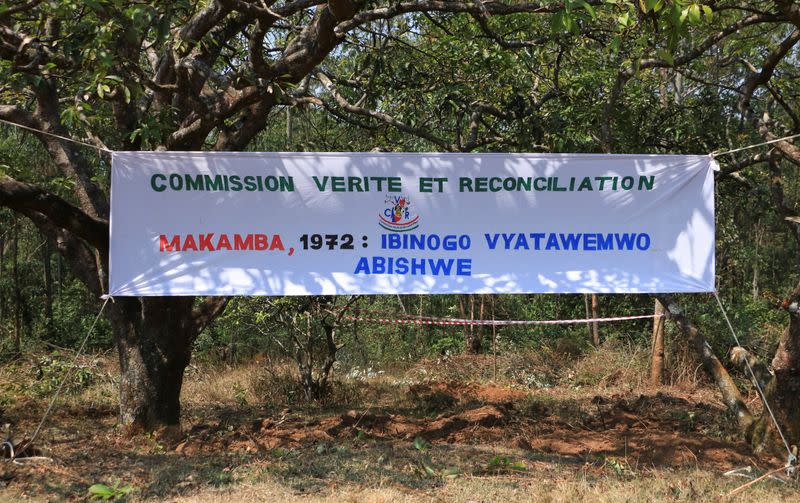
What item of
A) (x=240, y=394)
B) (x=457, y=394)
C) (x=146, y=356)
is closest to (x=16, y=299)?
(x=240, y=394)

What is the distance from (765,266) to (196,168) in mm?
15748

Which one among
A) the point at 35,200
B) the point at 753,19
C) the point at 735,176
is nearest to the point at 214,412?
the point at 35,200

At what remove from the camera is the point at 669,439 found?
277 inches

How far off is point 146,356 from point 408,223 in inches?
122

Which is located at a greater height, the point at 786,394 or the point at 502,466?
the point at 786,394

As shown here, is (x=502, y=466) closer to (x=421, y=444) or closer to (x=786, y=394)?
(x=421, y=444)

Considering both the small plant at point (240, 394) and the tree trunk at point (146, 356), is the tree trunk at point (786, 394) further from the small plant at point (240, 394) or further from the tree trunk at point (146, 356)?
the small plant at point (240, 394)

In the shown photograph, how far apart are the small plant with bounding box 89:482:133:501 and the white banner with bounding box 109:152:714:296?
58.1 inches

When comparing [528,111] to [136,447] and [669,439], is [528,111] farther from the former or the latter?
[136,447]

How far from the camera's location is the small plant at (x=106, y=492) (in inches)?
198

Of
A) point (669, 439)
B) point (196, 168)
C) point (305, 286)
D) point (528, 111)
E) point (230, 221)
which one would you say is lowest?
point (669, 439)

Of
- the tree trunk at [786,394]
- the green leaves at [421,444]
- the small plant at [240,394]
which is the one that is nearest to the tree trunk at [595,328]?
the tree trunk at [786,394]

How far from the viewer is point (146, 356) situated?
286 inches

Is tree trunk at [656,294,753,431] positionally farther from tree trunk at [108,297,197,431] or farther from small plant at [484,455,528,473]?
tree trunk at [108,297,197,431]
